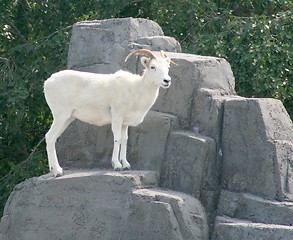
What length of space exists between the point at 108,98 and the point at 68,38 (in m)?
5.14

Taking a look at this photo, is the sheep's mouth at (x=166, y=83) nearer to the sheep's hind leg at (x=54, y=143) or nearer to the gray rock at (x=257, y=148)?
the gray rock at (x=257, y=148)

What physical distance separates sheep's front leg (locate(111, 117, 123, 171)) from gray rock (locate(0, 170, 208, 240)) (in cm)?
14

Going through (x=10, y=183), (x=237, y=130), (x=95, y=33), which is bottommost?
(x=10, y=183)

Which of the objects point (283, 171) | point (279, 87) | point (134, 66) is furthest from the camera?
point (279, 87)

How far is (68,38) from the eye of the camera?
66.1 ft

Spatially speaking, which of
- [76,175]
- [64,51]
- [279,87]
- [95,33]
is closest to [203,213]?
[76,175]

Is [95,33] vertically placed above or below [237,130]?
above

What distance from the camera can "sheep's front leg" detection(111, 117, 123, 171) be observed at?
15109 millimetres

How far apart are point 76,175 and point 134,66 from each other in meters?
1.77

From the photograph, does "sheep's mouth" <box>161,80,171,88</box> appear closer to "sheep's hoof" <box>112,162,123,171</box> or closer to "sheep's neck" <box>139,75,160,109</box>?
"sheep's neck" <box>139,75,160,109</box>

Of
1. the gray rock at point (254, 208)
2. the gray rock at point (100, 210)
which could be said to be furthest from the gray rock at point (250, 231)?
the gray rock at point (100, 210)

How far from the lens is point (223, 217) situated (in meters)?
15.0

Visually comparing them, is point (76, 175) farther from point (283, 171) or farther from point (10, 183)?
point (10, 183)

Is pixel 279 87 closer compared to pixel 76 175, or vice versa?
pixel 76 175
